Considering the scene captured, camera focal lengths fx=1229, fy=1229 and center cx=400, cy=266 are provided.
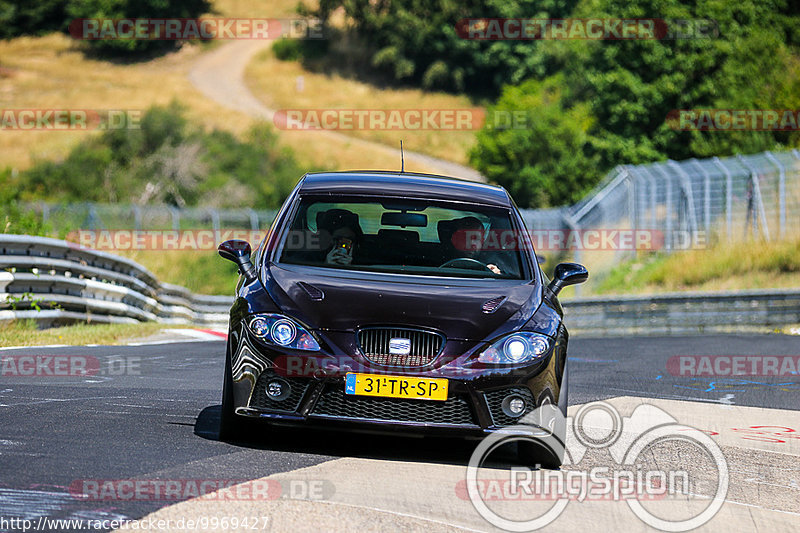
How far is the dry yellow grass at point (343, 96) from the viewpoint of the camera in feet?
261

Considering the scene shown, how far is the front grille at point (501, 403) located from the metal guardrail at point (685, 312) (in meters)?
13.7

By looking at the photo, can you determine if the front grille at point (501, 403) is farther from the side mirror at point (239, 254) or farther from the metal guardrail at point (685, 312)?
the metal guardrail at point (685, 312)

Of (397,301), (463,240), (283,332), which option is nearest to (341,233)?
(463,240)

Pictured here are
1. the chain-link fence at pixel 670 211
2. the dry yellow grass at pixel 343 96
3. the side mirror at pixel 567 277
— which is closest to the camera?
the side mirror at pixel 567 277

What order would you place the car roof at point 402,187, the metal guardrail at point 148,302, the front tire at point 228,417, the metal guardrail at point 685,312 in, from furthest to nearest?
the metal guardrail at point 685,312, the metal guardrail at point 148,302, the car roof at point 402,187, the front tire at point 228,417

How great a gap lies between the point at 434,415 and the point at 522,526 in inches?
45.0

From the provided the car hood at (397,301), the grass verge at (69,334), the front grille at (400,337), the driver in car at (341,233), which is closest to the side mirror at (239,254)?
the car hood at (397,301)

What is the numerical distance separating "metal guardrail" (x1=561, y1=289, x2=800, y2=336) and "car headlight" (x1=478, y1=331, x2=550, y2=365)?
13.6 metres

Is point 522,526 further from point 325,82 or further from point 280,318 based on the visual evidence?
point 325,82

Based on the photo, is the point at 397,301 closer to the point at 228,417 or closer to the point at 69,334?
the point at 228,417

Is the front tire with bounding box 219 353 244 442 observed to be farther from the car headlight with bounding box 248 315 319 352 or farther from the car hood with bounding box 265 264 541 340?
the car hood with bounding box 265 264 541 340

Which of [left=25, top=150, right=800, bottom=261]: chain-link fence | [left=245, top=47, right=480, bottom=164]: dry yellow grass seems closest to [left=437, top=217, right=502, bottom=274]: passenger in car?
[left=25, top=150, right=800, bottom=261]: chain-link fence

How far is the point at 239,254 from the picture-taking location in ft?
24.7

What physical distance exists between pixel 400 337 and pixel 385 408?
376 millimetres
